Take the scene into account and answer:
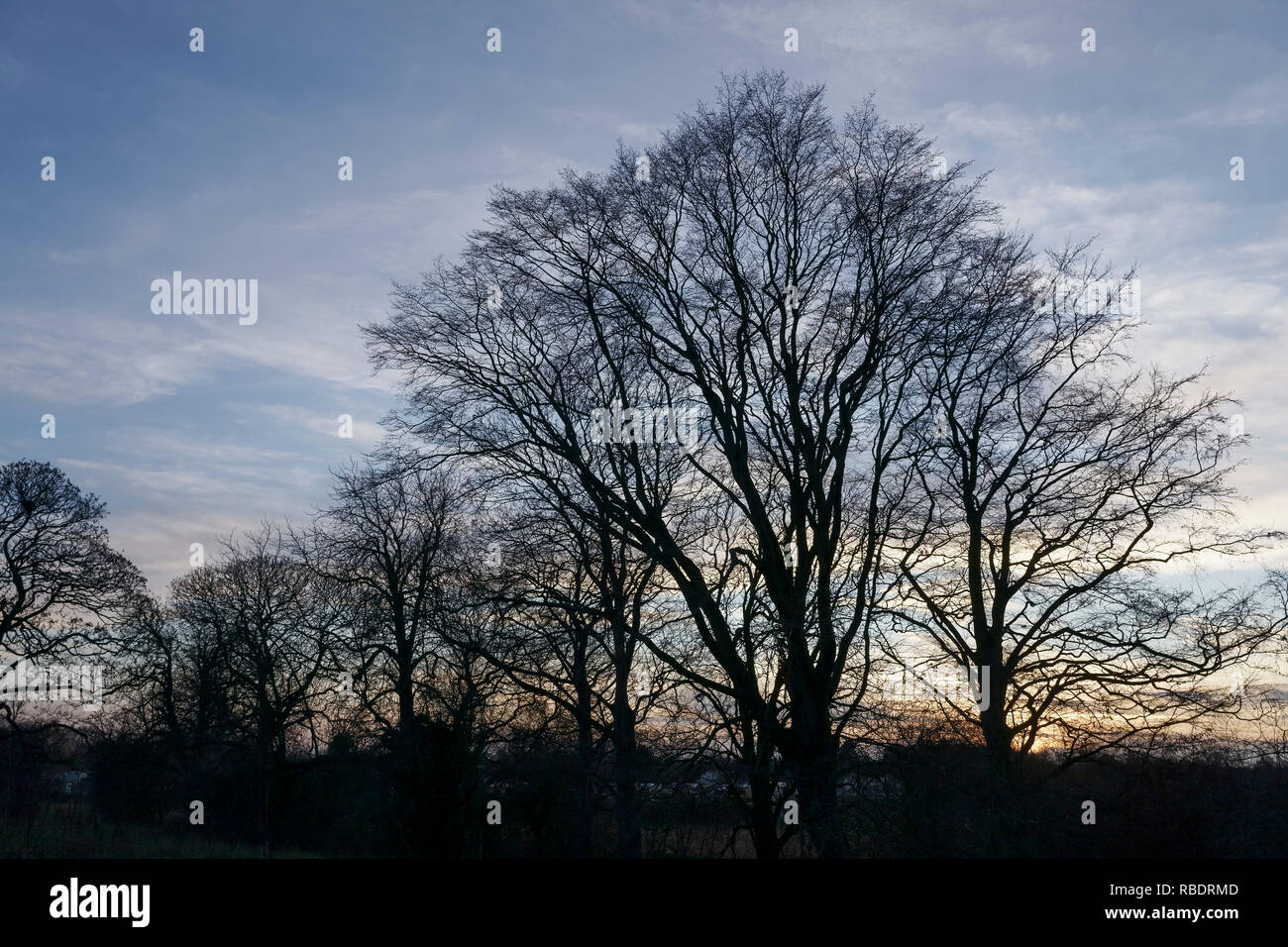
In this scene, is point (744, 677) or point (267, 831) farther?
point (267, 831)

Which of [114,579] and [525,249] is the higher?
[525,249]

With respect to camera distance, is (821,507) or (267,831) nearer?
(821,507)

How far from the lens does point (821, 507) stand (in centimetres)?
1684
